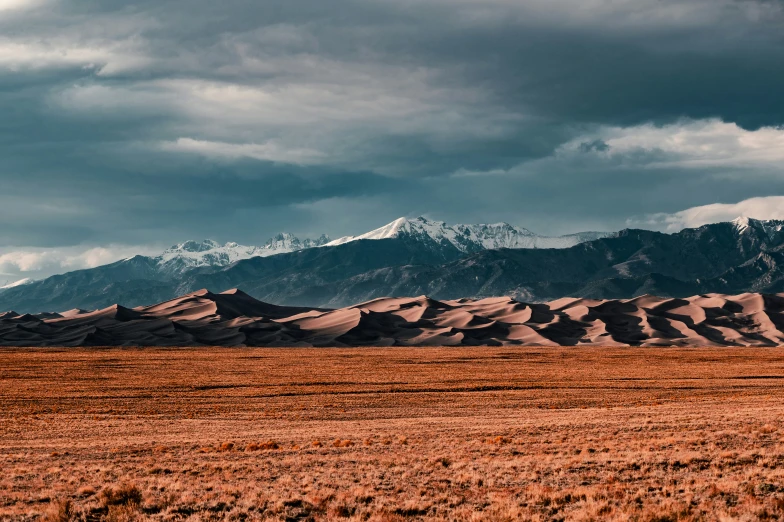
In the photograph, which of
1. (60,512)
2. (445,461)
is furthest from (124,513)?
(445,461)

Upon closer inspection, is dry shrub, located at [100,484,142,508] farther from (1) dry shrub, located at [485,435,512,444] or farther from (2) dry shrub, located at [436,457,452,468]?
(1) dry shrub, located at [485,435,512,444]

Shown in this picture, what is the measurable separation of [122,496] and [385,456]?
1012 centimetres

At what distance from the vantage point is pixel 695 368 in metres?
108

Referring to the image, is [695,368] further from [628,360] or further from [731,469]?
[731,469]

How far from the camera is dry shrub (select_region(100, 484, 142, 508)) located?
19.6m

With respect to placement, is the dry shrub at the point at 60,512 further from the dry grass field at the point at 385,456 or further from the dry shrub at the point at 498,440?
→ the dry shrub at the point at 498,440

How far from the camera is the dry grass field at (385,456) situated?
18734mm

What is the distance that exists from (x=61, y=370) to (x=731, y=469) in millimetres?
97347

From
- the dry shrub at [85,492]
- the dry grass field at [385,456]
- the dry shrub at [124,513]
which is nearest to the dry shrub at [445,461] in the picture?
the dry grass field at [385,456]

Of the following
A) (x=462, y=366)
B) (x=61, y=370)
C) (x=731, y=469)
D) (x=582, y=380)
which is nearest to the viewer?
(x=731, y=469)

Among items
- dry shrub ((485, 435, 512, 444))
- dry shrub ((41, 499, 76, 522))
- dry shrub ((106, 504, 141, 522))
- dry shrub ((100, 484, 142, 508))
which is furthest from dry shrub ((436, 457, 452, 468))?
dry shrub ((41, 499, 76, 522))

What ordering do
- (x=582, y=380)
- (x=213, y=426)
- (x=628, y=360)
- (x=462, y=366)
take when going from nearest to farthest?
(x=213, y=426), (x=582, y=380), (x=462, y=366), (x=628, y=360)

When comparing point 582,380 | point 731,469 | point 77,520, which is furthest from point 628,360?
point 77,520

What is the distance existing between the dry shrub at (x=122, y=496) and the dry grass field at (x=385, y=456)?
0.06 metres
